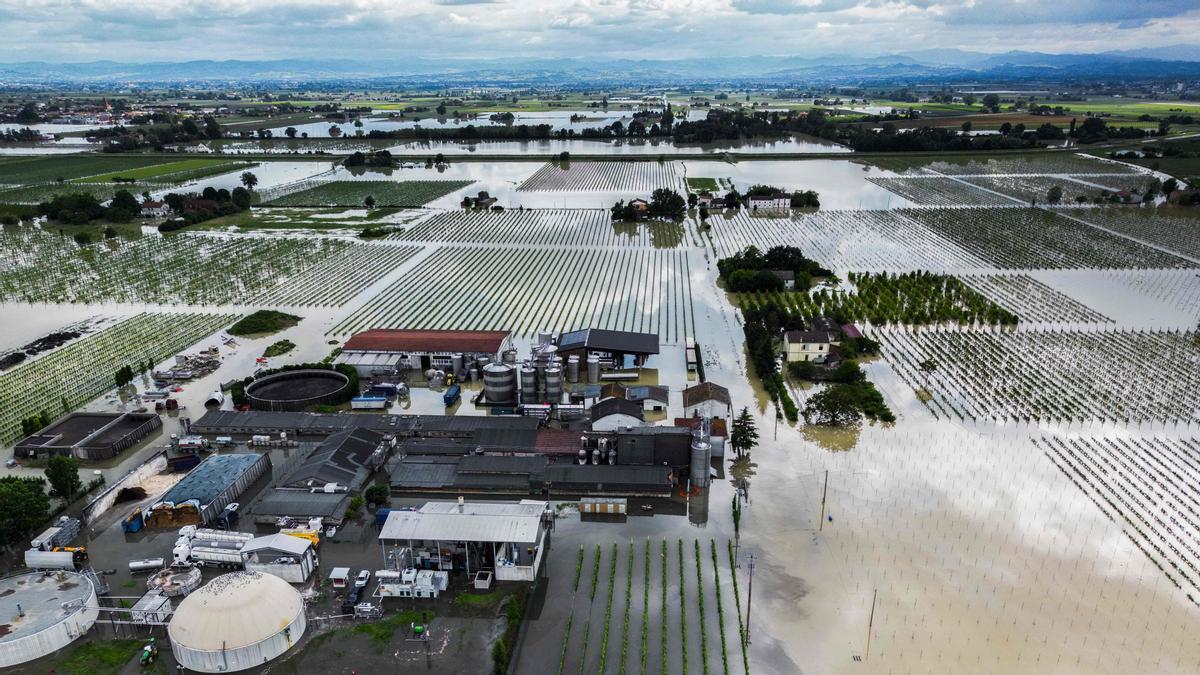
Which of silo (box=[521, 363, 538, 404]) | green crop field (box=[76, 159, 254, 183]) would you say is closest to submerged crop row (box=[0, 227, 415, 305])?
silo (box=[521, 363, 538, 404])

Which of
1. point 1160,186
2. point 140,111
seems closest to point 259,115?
point 140,111

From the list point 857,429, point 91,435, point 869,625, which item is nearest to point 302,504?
point 91,435

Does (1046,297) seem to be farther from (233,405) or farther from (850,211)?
(233,405)

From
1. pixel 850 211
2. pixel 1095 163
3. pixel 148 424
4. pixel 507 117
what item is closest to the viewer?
pixel 148 424

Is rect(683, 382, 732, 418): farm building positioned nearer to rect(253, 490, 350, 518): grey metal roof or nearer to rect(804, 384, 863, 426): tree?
rect(804, 384, 863, 426): tree

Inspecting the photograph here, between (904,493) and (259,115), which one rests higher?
(259,115)

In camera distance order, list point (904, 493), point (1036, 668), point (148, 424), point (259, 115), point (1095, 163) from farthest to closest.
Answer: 1. point (259, 115)
2. point (1095, 163)
3. point (148, 424)
4. point (904, 493)
5. point (1036, 668)

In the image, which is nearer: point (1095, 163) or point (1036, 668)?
point (1036, 668)
